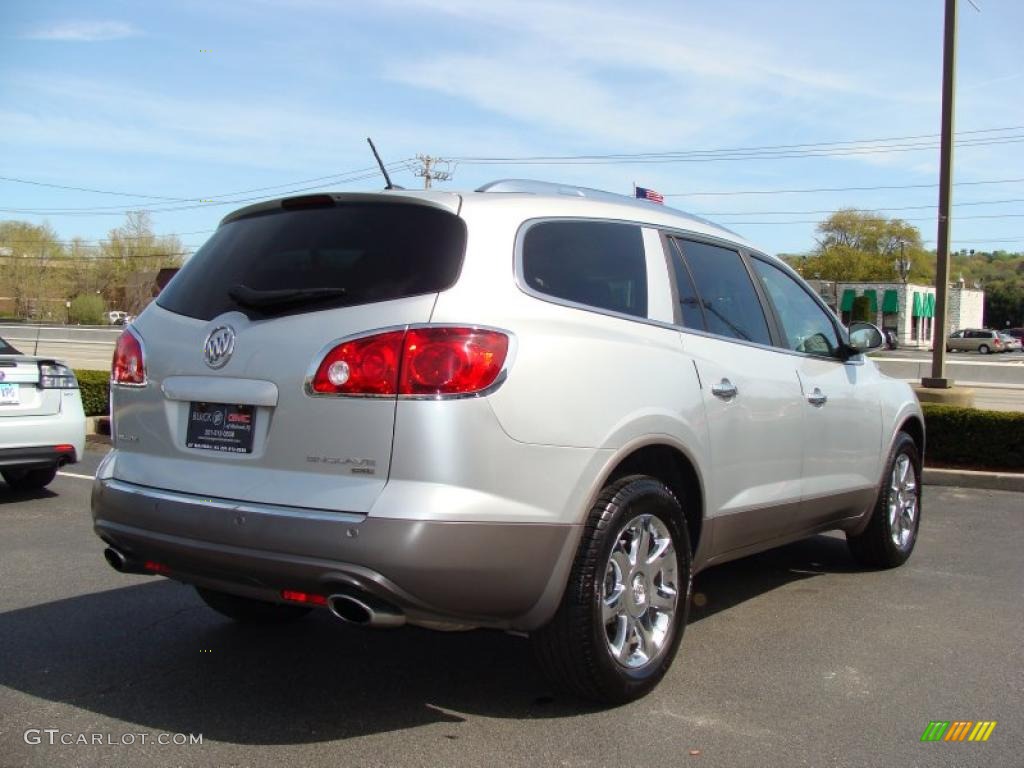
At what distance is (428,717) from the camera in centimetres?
349

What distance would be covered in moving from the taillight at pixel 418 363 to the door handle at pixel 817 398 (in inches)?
89.0

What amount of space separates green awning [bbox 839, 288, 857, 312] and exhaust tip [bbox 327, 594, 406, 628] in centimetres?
7394

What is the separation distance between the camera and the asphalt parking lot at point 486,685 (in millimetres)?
3225

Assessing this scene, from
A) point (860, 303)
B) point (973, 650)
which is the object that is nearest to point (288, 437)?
point (973, 650)

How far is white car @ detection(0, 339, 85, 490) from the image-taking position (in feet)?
24.1

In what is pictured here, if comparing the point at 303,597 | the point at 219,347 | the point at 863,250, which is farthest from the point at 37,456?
the point at 863,250

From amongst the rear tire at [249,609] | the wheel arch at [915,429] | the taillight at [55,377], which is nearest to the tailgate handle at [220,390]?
the rear tire at [249,609]

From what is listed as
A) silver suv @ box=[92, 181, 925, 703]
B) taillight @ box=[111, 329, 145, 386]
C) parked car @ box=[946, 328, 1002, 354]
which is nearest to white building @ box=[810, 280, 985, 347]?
parked car @ box=[946, 328, 1002, 354]

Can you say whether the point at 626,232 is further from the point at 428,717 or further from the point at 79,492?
the point at 79,492

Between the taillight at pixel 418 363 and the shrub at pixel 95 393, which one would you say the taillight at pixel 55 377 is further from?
the shrub at pixel 95 393

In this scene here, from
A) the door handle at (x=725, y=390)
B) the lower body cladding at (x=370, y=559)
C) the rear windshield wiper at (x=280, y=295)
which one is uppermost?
the rear windshield wiper at (x=280, y=295)

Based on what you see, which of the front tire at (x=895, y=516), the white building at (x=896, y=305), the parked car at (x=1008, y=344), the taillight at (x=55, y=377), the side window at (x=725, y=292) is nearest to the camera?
the side window at (x=725, y=292)

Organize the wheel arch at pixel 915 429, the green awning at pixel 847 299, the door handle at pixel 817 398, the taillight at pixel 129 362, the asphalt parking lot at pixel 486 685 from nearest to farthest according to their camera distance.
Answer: the asphalt parking lot at pixel 486 685
the taillight at pixel 129 362
the door handle at pixel 817 398
the wheel arch at pixel 915 429
the green awning at pixel 847 299

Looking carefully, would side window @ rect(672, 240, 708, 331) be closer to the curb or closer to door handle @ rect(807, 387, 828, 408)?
door handle @ rect(807, 387, 828, 408)
